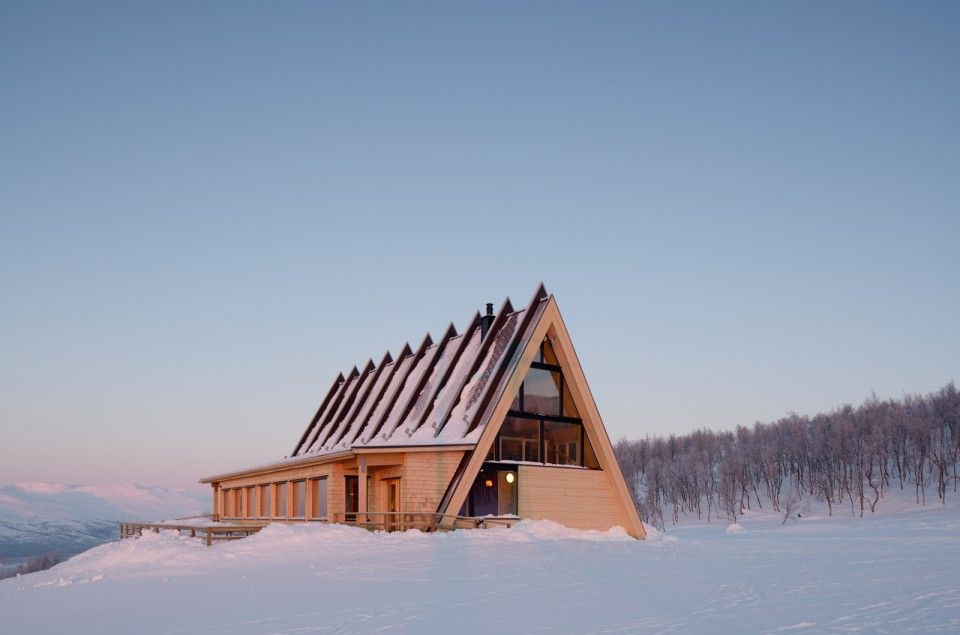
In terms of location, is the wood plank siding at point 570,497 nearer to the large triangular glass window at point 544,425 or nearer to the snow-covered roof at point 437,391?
the large triangular glass window at point 544,425

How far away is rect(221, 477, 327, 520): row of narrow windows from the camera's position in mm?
30344

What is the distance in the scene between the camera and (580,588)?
12.7 metres

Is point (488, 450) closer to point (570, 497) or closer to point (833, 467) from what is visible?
point (570, 497)

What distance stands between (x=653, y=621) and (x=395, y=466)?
18343 mm

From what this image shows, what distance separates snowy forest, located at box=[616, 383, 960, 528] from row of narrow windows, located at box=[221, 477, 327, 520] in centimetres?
4788

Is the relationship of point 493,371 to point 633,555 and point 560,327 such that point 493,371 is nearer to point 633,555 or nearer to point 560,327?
point 560,327

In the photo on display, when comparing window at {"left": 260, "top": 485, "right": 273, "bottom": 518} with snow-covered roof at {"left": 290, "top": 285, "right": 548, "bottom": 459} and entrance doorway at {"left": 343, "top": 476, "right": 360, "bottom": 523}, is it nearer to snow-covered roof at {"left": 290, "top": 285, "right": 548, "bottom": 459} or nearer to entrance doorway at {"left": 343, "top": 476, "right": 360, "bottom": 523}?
snow-covered roof at {"left": 290, "top": 285, "right": 548, "bottom": 459}

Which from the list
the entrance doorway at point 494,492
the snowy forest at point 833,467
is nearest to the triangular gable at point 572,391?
the entrance doorway at point 494,492

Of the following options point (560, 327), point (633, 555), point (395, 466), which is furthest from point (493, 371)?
point (633, 555)

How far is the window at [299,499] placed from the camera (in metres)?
32.3

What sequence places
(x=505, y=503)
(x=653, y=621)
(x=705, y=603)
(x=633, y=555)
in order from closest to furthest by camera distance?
(x=653, y=621) → (x=705, y=603) → (x=633, y=555) → (x=505, y=503)

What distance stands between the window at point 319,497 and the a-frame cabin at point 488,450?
4 cm

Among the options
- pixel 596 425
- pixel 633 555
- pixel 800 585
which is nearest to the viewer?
pixel 800 585

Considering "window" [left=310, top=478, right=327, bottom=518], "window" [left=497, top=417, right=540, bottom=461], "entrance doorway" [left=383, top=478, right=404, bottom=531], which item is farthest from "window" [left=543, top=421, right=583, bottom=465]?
"window" [left=310, top=478, right=327, bottom=518]
